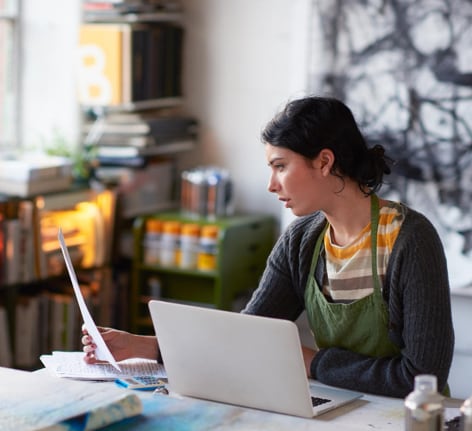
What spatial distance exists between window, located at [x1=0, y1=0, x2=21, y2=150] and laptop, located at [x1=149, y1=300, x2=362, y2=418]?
8.86 feet

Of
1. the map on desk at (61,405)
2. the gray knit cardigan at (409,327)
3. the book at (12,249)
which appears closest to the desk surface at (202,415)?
the map on desk at (61,405)

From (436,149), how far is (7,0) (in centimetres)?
196

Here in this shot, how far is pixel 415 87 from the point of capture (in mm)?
4031

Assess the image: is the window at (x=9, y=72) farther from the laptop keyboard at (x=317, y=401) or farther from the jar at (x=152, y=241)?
the laptop keyboard at (x=317, y=401)

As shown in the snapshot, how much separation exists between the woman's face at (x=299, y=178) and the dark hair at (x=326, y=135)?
0.01 m

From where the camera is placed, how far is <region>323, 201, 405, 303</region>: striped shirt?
89.3 inches

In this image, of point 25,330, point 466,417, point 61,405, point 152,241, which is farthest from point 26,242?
point 466,417

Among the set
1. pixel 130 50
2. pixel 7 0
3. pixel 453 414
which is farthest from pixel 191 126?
pixel 453 414

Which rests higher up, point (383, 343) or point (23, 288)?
point (383, 343)

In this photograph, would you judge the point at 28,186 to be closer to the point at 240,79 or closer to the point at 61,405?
the point at 240,79

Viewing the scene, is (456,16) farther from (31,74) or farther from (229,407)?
(229,407)

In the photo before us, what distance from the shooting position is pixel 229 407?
200cm

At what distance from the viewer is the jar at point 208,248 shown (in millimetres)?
4320

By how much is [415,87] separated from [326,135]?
1846 millimetres
